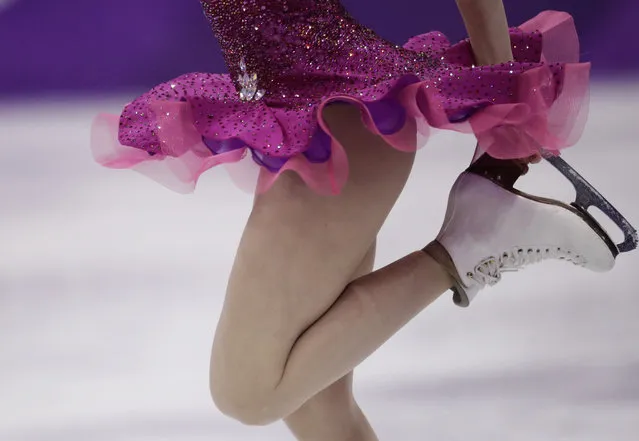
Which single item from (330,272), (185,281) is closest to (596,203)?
(330,272)

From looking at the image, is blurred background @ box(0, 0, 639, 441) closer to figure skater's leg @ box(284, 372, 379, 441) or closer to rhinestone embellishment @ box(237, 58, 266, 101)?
figure skater's leg @ box(284, 372, 379, 441)

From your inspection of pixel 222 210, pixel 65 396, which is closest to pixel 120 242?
pixel 222 210

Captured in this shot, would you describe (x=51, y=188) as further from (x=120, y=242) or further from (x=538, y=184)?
(x=538, y=184)

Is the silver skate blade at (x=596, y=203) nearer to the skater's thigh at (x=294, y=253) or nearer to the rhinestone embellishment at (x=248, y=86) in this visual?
the skater's thigh at (x=294, y=253)

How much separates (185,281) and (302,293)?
1.33 metres

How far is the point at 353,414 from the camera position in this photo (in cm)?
136

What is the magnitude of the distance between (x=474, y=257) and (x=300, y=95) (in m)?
0.31

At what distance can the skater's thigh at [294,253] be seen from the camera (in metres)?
1.11

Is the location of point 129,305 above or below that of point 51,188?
below

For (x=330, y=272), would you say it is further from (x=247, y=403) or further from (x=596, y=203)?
(x=596, y=203)

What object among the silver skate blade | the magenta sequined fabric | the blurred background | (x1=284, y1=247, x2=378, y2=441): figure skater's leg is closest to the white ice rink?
A: the blurred background

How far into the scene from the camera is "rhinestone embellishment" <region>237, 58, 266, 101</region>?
119 centimetres

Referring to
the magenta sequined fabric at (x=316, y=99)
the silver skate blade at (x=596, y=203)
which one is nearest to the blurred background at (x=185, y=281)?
the silver skate blade at (x=596, y=203)

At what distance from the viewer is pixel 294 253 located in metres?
1.11
